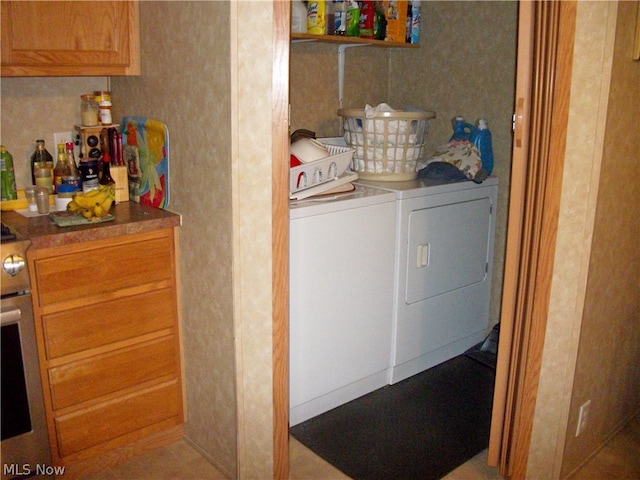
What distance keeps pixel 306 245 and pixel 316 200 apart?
20cm

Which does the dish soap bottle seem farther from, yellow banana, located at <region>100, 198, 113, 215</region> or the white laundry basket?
the white laundry basket

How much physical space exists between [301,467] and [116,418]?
69 cm

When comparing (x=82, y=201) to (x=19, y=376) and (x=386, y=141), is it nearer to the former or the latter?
(x=19, y=376)

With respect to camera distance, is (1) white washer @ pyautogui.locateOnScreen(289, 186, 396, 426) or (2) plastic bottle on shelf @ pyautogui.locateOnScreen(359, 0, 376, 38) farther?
(2) plastic bottle on shelf @ pyautogui.locateOnScreen(359, 0, 376, 38)

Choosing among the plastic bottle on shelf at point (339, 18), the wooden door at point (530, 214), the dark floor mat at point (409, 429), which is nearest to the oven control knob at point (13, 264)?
the dark floor mat at point (409, 429)

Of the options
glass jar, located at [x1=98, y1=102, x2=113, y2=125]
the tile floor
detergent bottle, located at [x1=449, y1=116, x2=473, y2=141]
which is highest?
glass jar, located at [x1=98, y1=102, x2=113, y2=125]

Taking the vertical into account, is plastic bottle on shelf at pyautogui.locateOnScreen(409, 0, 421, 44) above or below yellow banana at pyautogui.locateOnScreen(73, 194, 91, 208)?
above

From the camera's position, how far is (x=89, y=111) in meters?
2.34

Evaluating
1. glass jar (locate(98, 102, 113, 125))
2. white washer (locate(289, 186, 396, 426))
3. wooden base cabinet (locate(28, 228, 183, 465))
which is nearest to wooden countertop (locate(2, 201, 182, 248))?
wooden base cabinet (locate(28, 228, 183, 465))

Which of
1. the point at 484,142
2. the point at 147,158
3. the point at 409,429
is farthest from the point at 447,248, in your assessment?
the point at 147,158

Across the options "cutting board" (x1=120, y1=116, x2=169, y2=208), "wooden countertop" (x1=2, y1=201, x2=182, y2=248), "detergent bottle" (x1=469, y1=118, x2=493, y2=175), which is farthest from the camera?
"detergent bottle" (x1=469, y1=118, x2=493, y2=175)

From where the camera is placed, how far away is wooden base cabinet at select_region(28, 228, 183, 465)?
6.33 feet

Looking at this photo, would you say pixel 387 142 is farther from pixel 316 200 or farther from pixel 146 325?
pixel 146 325

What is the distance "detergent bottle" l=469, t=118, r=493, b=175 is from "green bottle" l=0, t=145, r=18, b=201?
2.01 m
